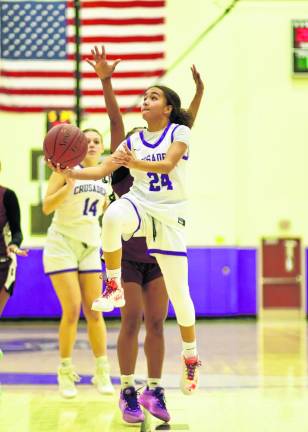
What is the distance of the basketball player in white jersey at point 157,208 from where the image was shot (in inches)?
169

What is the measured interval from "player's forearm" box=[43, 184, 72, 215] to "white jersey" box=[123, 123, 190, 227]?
43.5 inches

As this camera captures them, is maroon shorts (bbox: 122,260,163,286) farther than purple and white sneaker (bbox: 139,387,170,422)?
Yes

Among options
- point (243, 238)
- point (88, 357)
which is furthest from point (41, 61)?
point (88, 357)

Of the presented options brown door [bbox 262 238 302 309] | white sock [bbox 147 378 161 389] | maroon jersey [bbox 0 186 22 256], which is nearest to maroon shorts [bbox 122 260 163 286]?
white sock [bbox 147 378 161 389]

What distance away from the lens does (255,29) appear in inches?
502

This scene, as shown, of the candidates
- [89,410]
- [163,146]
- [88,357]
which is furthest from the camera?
[88,357]

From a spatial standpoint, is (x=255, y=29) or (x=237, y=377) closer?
(x=237, y=377)

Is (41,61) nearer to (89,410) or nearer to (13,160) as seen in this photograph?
(13,160)

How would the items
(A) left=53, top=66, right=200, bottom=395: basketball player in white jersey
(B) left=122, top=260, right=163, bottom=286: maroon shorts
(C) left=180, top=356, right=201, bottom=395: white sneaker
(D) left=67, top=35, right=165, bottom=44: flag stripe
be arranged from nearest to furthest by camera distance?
(A) left=53, top=66, right=200, bottom=395: basketball player in white jersey, (C) left=180, top=356, right=201, bottom=395: white sneaker, (B) left=122, top=260, right=163, bottom=286: maroon shorts, (D) left=67, top=35, right=165, bottom=44: flag stripe

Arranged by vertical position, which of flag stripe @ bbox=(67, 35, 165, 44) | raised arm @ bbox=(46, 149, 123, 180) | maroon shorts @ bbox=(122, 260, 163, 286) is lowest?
maroon shorts @ bbox=(122, 260, 163, 286)

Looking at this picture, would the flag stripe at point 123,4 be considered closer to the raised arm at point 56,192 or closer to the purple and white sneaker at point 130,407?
the raised arm at point 56,192

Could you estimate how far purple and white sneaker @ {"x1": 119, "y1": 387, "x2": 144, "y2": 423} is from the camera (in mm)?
4832

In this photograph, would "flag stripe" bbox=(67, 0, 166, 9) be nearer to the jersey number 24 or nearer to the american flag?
the american flag

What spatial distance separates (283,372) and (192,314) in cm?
292
